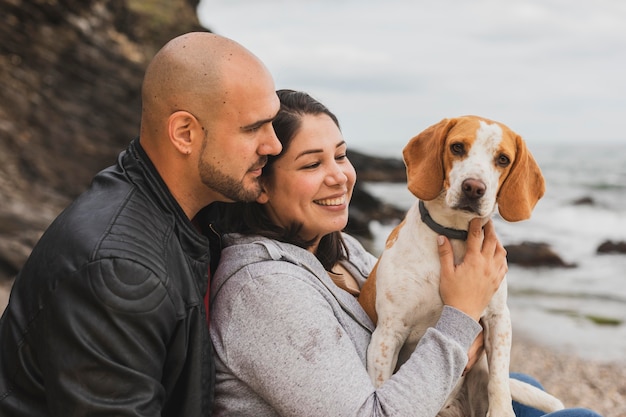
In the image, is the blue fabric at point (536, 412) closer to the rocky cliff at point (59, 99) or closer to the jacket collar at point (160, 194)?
the jacket collar at point (160, 194)

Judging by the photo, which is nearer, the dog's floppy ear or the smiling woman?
the smiling woman

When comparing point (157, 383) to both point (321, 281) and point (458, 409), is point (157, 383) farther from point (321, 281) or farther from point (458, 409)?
point (458, 409)

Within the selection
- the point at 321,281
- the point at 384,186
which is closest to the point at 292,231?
the point at 321,281

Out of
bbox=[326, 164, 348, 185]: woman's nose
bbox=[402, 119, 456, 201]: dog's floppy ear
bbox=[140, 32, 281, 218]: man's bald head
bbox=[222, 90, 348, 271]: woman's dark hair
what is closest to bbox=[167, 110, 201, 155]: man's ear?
bbox=[140, 32, 281, 218]: man's bald head

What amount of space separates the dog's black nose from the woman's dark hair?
649 mm

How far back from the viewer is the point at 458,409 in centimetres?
284

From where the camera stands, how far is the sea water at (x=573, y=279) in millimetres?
9086

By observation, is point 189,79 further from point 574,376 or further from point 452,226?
point 574,376

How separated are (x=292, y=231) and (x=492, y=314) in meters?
0.87

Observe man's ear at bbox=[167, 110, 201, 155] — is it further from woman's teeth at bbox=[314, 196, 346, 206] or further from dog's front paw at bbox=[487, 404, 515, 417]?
dog's front paw at bbox=[487, 404, 515, 417]

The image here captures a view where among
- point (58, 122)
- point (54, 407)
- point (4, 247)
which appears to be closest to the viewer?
point (54, 407)

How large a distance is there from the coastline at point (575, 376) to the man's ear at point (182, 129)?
233 inches

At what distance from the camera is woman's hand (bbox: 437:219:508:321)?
2418mm

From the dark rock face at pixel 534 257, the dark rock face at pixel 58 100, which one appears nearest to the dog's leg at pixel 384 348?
the dark rock face at pixel 58 100
